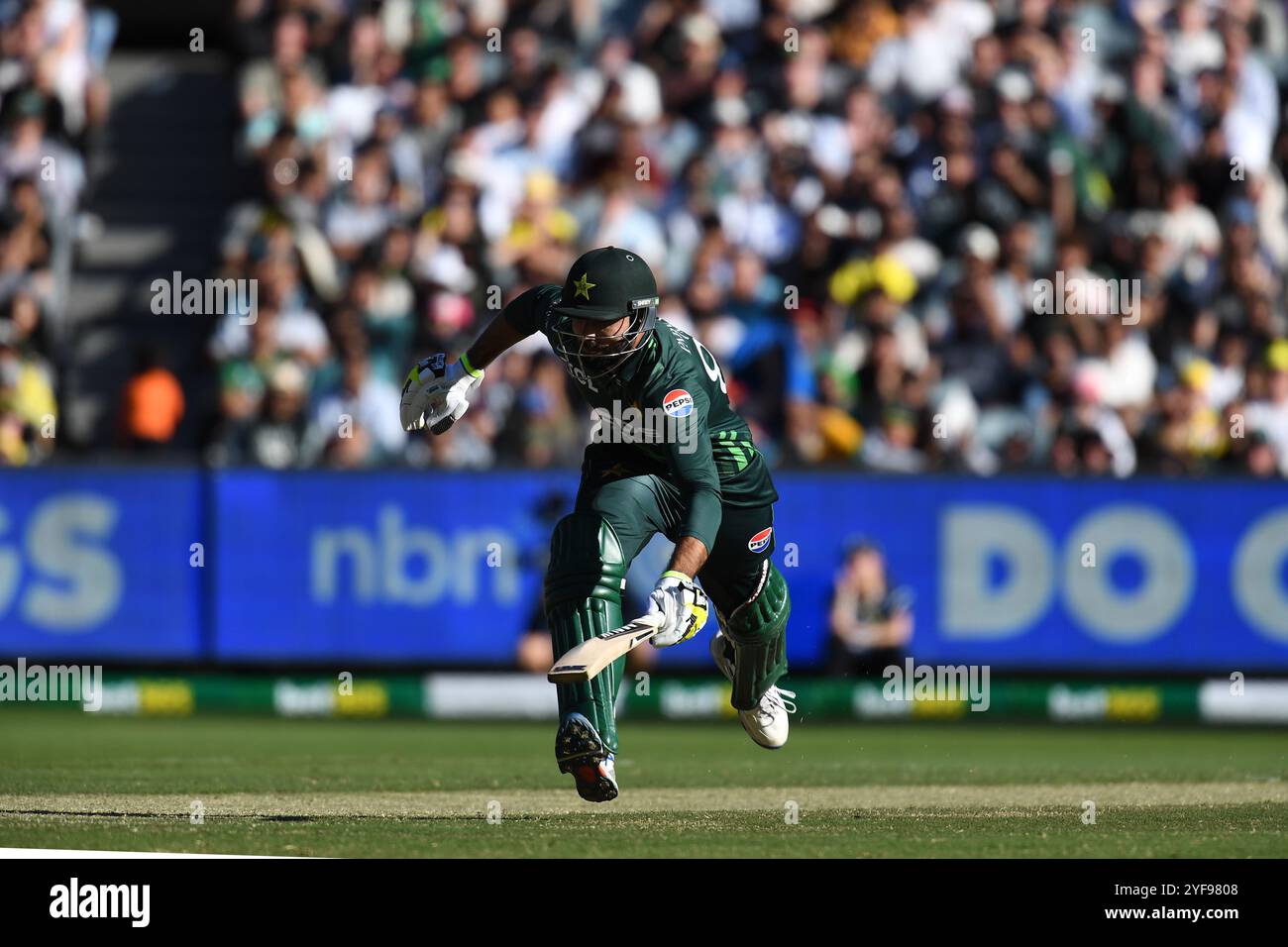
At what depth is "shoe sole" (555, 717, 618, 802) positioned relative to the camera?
8797mm

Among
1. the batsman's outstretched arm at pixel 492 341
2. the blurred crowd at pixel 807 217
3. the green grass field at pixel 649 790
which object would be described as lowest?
the green grass field at pixel 649 790

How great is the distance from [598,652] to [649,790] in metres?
2.56

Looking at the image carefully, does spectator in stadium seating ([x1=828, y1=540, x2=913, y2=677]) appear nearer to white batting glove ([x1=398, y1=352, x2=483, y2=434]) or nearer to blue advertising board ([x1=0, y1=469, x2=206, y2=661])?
blue advertising board ([x1=0, y1=469, x2=206, y2=661])

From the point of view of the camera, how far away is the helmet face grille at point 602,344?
8.99 meters

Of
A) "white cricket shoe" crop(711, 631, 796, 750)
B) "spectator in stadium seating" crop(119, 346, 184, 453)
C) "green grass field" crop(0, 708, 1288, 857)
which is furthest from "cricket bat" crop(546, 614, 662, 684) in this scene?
"spectator in stadium seating" crop(119, 346, 184, 453)

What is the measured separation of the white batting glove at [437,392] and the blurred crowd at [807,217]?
644 cm

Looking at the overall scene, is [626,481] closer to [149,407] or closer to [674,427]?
[674,427]

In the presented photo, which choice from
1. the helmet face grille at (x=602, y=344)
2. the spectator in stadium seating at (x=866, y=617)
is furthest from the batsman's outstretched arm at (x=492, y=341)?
the spectator in stadium seating at (x=866, y=617)

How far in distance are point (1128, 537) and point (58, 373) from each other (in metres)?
8.68

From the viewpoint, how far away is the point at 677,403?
897cm

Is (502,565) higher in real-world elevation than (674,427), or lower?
lower

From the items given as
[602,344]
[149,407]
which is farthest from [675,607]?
[149,407]

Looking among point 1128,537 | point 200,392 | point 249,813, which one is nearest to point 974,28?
Result: point 1128,537

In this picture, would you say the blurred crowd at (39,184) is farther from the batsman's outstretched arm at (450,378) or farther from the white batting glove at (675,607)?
the white batting glove at (675,607)
